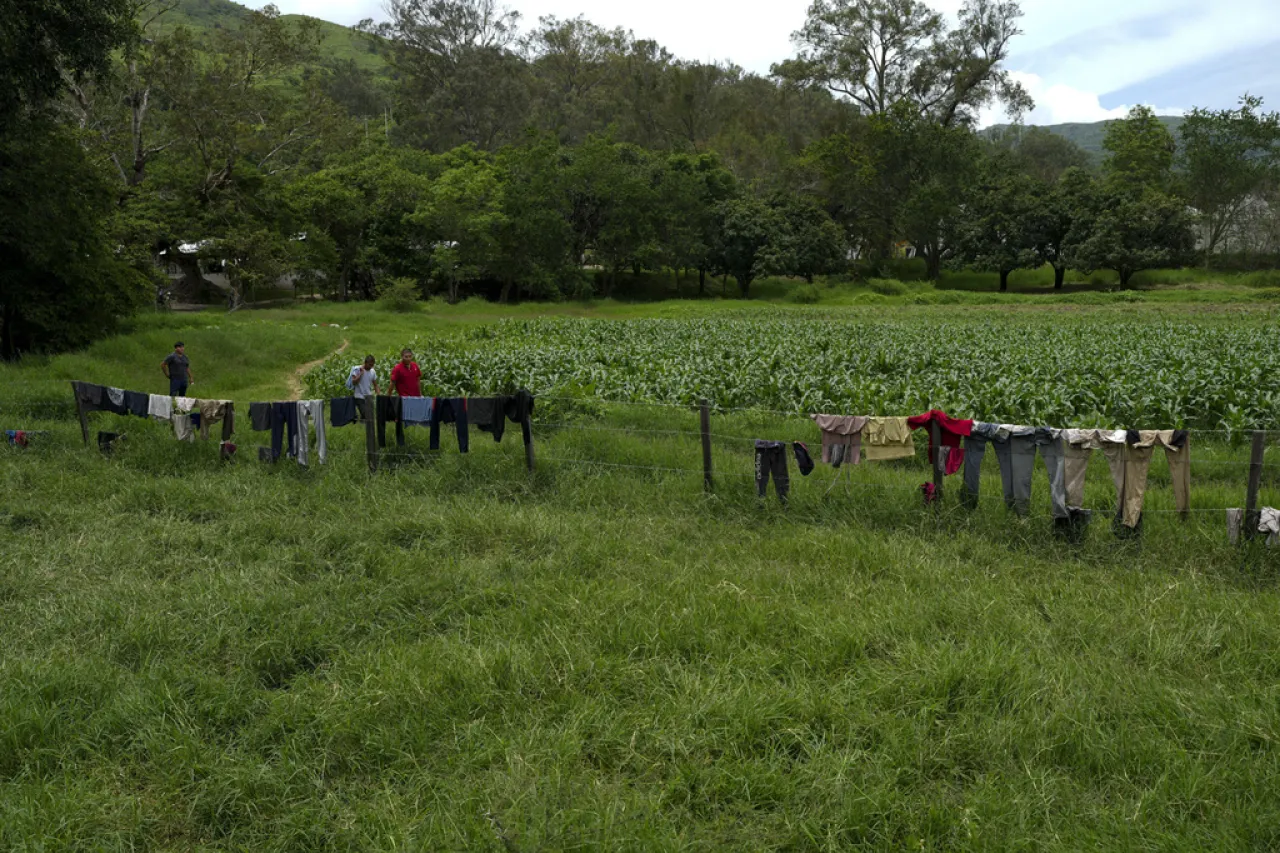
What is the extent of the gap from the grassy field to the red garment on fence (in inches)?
22.9

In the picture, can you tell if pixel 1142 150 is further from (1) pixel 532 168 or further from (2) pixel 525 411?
(2) pixel 525 411

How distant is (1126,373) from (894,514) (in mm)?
8916

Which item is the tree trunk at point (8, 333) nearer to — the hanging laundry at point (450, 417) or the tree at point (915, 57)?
the hanging laundry at point (450, 417)

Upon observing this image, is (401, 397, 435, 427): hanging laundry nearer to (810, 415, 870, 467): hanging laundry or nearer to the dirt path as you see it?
(810, 415, 870, 467): hanging laundry

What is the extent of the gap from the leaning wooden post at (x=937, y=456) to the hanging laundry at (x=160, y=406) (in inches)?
415

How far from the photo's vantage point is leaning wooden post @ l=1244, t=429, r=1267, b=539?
794cm

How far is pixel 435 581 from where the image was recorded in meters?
7.80

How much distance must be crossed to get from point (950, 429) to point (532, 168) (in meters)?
45.8

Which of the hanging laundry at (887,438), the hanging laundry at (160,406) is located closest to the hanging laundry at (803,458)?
the hanging laundry at (887,438)

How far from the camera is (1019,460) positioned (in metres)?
8.89

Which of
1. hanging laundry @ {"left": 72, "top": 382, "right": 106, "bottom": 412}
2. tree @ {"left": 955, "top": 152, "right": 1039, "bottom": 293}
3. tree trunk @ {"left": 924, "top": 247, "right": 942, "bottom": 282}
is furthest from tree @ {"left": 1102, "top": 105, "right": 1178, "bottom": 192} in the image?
hanging laundry @ {"left": 72, "top": 382, "right": 106, "bottom": 412}

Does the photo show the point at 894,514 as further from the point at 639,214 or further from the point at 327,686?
the point at 639,214

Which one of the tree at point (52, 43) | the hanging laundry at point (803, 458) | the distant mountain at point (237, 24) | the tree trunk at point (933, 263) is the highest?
the distant mountain at point (237, 24)

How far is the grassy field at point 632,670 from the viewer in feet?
15.5
